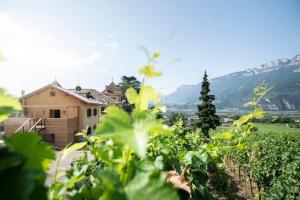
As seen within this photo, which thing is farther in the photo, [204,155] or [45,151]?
[204,155]

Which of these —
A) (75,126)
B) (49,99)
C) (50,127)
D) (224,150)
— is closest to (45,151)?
(224,150)

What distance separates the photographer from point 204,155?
5.14 ft

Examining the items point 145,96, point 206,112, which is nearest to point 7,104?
point 145,96

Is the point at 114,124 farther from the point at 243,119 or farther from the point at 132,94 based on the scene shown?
the point at 243,119

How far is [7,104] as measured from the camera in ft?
2.01

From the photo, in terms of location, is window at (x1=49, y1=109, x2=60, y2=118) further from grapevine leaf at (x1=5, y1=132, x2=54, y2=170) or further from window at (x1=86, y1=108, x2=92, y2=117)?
grapevine leaf at (x1=5, y1=132, x2=54, y2=170)

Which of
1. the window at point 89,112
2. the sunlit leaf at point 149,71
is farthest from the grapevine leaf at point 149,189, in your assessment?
the window at point 89,112

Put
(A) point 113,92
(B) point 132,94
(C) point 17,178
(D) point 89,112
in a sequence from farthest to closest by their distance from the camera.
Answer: (A) point 113,92, (D) point 89,112, (B) point 132,94, (C) point 17,178

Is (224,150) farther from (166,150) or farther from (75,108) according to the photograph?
(75,108)

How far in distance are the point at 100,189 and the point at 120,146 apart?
0.17 metres

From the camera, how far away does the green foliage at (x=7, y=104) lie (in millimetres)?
587

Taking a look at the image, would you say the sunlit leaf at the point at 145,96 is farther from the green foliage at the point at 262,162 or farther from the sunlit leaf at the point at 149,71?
the green foliage at the point at 262,162

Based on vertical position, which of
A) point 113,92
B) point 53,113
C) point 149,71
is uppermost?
point 113,92

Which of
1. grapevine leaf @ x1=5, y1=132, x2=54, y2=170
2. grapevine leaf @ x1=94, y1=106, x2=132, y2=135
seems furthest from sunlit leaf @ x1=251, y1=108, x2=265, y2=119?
grapevine leaf @ x1=5, y1=132, x2=54, y2=170
